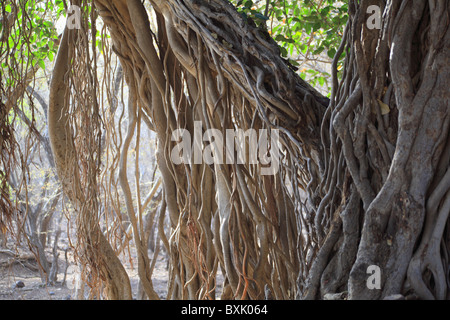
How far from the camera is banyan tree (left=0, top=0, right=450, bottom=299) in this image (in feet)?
3.37

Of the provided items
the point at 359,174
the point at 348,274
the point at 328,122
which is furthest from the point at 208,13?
the point at 348,274

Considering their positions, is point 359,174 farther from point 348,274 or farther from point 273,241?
point 273,241

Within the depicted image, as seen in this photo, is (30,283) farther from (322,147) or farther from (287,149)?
(322,147)

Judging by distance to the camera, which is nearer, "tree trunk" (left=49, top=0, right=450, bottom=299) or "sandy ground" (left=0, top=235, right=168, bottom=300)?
"tree trunk" (left=49, top=0, right=450, bottom=299)

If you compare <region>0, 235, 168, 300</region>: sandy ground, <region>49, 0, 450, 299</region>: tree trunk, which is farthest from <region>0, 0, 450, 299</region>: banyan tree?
<region>0, 235, 168, 300</region>: sandy ground

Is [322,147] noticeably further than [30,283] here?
No

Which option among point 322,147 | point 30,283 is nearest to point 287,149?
point 322,147

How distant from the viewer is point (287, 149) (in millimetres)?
1380

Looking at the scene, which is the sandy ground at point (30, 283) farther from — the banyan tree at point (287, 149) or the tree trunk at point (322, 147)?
the tree trunk at point (322, 147)

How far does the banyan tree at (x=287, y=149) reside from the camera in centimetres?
103

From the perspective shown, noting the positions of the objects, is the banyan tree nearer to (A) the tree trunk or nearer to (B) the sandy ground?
(A) the tree trunk

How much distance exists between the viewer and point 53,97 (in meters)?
2.07

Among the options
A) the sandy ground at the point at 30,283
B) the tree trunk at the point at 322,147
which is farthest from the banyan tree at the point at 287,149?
the sandy ground at the point at 30,283
